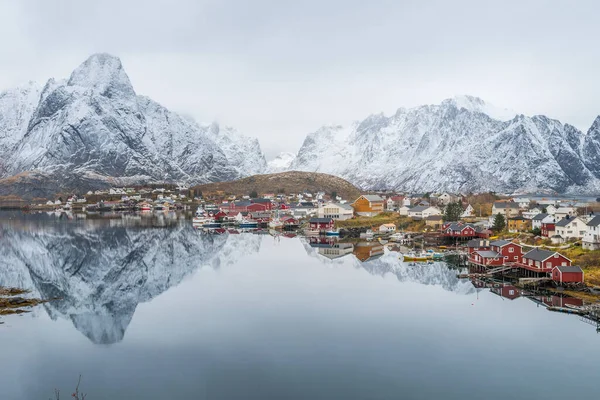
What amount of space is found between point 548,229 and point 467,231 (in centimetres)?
905

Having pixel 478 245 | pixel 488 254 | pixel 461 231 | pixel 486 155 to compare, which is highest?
pixel 486 155

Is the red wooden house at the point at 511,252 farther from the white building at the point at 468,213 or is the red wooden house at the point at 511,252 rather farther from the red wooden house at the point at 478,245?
the white building at the point at 468,213

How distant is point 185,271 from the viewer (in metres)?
Result: 35.8

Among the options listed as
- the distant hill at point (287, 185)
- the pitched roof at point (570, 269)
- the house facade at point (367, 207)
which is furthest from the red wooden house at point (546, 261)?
the distant hill at point (287, 185)

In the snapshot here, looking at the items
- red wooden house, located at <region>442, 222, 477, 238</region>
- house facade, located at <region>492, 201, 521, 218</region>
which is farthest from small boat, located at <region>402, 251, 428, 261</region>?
house facade, located at <region>492, 201, 521, 218</region>

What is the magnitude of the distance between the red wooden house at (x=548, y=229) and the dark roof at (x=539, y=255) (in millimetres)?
8199

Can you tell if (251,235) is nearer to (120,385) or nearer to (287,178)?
(120,385)

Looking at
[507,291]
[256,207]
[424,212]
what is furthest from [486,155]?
[507,291]

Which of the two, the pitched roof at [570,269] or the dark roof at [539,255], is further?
the dark roof at [539,255]

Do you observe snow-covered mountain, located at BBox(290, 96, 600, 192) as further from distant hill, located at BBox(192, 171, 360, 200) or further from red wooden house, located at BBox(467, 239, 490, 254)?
red wooden house, located at BBox(467, 239, 490, 254)

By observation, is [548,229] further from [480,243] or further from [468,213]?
[468,213]

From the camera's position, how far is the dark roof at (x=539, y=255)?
30103mm

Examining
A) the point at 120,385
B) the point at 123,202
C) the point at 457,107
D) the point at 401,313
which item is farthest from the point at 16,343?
the point at 457,107

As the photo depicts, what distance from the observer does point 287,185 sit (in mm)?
121562
